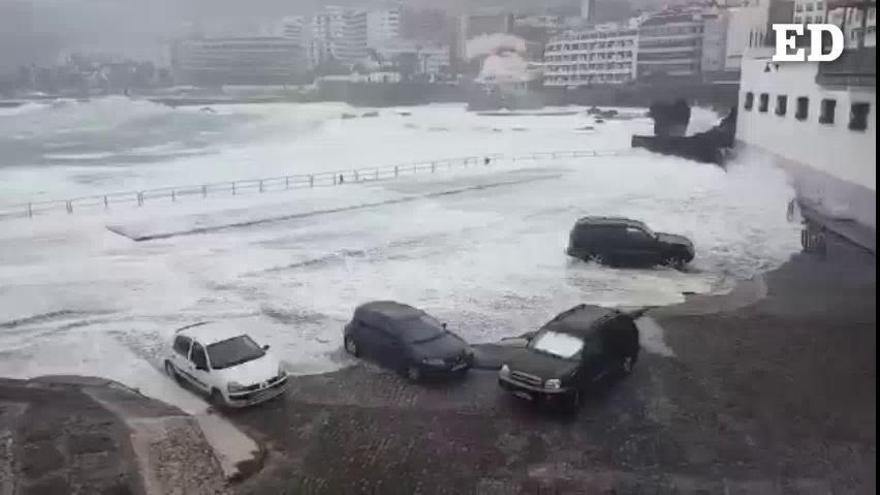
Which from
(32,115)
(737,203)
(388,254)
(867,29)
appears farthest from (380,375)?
(32,115)

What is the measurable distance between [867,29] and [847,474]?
5.52 metres

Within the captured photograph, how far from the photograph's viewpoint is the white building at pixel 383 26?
45.9 ft

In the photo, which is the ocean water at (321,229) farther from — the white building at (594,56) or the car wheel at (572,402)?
the car wheel at (572,402)

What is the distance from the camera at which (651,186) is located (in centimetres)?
1247

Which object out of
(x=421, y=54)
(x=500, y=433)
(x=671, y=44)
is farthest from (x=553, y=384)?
(x=421, y=54)

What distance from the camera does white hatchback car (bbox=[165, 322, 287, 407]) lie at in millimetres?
5367

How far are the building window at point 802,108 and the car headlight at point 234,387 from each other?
330 inches

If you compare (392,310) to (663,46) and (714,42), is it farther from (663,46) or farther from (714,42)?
(714,42)

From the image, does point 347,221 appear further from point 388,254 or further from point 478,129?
point 478,129

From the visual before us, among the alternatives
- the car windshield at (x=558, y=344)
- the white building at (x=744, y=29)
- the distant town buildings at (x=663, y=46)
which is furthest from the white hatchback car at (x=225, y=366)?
the distant town buildings at (x=663, y=46)

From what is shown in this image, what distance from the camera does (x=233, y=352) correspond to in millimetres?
5703

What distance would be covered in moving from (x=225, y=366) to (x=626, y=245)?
4.63 metres

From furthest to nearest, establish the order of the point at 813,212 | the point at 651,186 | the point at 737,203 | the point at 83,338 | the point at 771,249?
1. the point at 651,186
2. the point at 737,203
3. the point at 813,212
4. the point at 771,249
5. the point at 83,338

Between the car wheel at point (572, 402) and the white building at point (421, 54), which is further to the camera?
the white building at point (421, 54)
